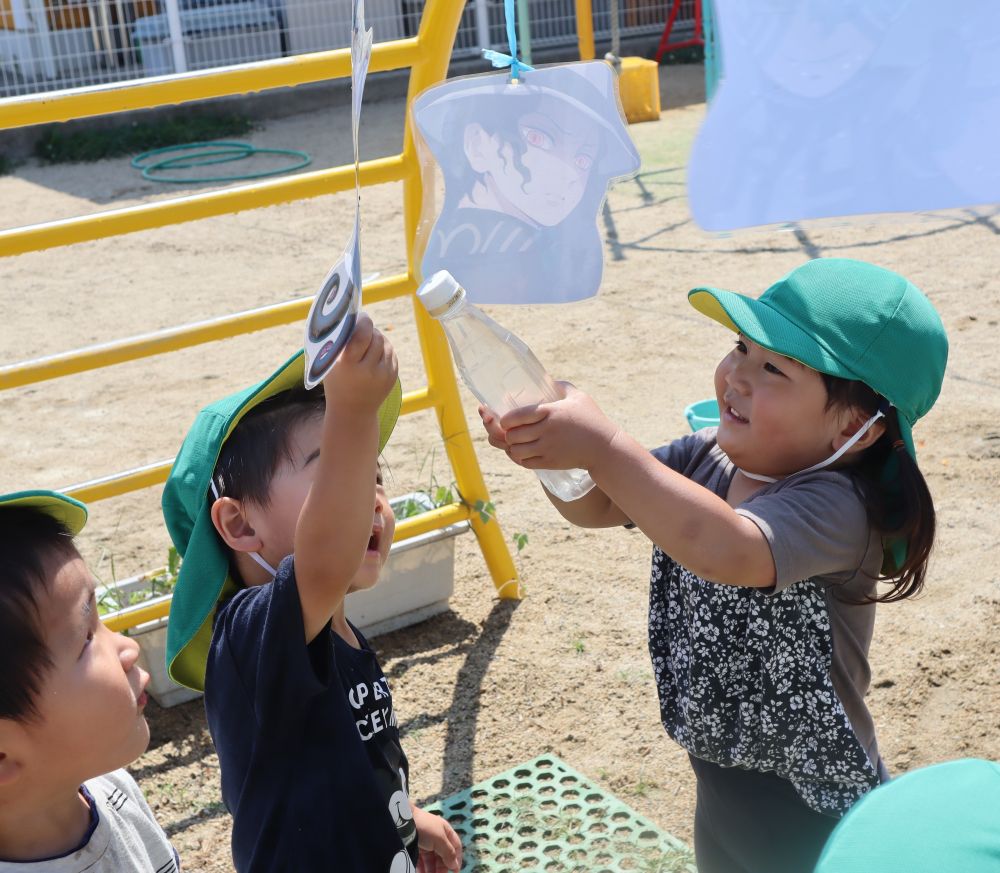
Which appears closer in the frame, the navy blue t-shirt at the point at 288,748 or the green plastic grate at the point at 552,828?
the navy blue t-shirt at the point at 288,748

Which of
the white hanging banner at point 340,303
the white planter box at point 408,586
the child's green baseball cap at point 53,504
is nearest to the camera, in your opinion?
the white hanging banner at point 340,303

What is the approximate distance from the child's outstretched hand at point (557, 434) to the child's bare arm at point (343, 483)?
0.23 metres

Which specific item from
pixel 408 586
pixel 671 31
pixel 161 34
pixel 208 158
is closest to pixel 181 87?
pixel 408 586

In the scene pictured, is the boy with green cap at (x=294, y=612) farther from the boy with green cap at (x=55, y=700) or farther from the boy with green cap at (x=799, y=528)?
the boy with green cap at (x=799, y=528)

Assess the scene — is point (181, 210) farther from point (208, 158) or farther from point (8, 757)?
point (208, 158)

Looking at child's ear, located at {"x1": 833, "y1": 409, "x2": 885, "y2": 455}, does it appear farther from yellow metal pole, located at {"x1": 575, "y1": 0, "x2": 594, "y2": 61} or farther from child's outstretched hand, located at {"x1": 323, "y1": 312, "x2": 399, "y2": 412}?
yellow metal pole, located at {"x1": 575, "y1": 0, "x2": 594, "y2": 61}

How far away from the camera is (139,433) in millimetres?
4715

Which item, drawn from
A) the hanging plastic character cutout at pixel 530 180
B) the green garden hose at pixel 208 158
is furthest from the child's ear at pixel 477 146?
the green garden hose at pixel 208 158

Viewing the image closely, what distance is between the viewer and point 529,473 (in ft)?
13.7

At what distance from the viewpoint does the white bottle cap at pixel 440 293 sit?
130 cm

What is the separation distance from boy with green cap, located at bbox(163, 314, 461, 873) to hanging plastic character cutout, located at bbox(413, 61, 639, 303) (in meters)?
0.24

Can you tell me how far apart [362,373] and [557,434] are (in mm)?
337

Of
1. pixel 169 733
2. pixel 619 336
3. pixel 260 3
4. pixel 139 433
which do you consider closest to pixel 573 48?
pixel 260 3

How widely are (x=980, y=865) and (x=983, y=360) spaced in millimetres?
4287
